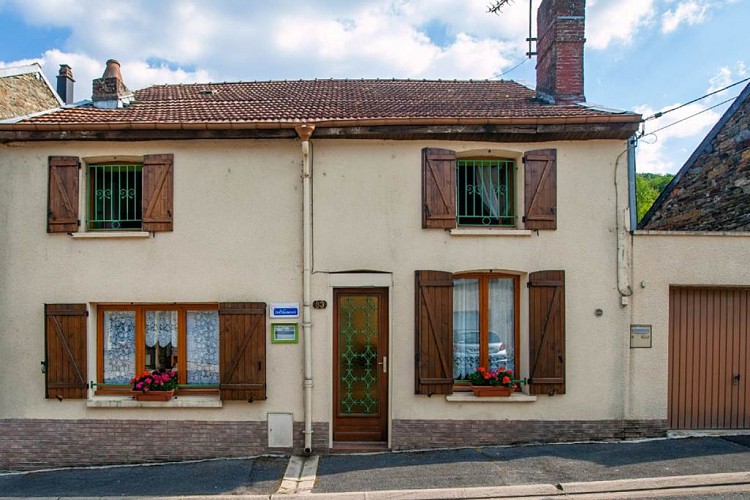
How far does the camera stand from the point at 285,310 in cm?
689

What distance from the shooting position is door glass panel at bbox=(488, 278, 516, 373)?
7184 mm

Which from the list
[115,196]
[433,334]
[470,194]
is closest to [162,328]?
[115,196]

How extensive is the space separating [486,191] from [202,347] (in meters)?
4.86

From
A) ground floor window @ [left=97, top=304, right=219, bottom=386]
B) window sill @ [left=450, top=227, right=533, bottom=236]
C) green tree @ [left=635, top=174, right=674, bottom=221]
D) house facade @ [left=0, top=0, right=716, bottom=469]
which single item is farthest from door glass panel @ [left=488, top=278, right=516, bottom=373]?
green tree @ [left=635, top=174, right=674, bottom=221]

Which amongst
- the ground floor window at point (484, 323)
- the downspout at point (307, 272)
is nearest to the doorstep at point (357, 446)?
the downspout at point (307, 272)

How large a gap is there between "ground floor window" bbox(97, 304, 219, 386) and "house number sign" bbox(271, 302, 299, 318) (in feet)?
3.03

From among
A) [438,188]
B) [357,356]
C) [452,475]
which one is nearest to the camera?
[452,475]

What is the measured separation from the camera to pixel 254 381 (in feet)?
22.3

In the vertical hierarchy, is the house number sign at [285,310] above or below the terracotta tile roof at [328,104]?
below

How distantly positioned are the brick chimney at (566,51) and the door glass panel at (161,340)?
7152 mm

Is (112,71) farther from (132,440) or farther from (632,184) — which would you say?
(632,184)

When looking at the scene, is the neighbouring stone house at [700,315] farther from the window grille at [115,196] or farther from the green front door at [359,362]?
the window grille at [115,196]

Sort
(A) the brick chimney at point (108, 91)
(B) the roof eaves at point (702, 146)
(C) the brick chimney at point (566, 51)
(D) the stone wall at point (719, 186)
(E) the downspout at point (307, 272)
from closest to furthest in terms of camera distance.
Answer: (E) the downspout at point (307, 272) < (A) the brick chimney at point (108, 91) < (C) the brick chimney at point (566, 51) < (D) the stone wall at point (719, 186) < (B) the roof eaves at point (702, 146)

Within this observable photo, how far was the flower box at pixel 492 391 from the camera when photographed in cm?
681
